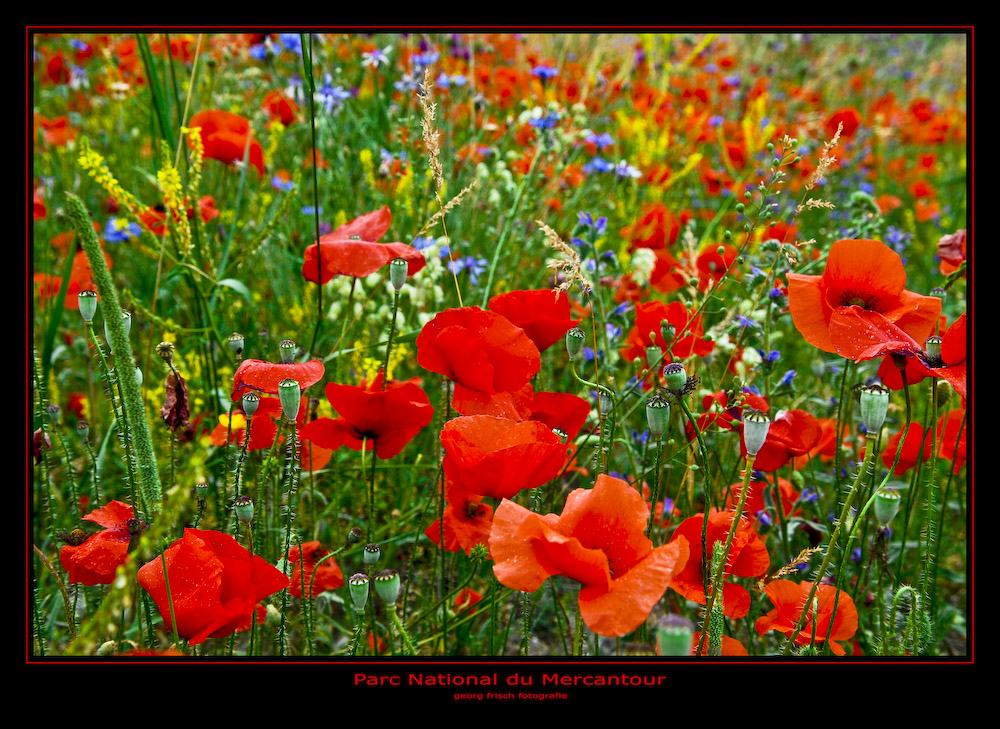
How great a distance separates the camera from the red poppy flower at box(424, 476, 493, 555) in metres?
1.05

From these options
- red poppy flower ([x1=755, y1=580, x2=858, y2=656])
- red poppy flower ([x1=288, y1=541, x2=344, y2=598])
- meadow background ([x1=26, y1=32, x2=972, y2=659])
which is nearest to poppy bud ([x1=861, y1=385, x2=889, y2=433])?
meadow background ([x1=26, y1=32, x2=972, y2=659])

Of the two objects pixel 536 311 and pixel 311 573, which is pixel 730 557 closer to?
pixel 536 311

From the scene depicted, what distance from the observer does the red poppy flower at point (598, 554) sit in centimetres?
68

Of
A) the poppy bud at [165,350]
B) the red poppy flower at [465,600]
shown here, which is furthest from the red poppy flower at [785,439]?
the poppy bud at [165,350]

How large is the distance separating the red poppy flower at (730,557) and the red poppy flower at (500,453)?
0.20 meters

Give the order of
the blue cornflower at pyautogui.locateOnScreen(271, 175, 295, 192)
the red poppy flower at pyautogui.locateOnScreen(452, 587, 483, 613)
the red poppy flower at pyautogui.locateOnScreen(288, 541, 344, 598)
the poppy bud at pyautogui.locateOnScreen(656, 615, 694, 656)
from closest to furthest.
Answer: the poppy bud at pyautogui.locateOnScreen(656, 615, 694, 656), the red poppy flower at pyautogui.locateOnScreen(288, 541, 344, 598), the red poppy flower at pyautogui.locateOnScreen(452, 587, 483, 613), the blue cornflower at pyautogui.locateOnScreen(271, 175, 295, 192)

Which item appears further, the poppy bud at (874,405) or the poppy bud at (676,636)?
the poppy bud at (874,405)

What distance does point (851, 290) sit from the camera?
0.98 meters

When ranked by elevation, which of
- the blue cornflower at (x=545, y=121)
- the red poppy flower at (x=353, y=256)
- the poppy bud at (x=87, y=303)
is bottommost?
the poppy bud at (x=87, y=303)

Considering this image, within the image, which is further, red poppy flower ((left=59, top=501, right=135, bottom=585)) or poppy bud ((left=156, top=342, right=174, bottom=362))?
poppy bud ((left=156, top=342, right=174, bottom=362))

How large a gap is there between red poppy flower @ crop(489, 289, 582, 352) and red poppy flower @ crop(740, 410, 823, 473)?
0.29 meters

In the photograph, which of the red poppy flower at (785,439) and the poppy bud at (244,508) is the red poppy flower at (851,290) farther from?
the poppy bud at (244,508)

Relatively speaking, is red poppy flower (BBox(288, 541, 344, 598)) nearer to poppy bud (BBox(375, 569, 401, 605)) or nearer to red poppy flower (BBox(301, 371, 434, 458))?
red poppy flower (BBox(301, 371, 434, 458))
